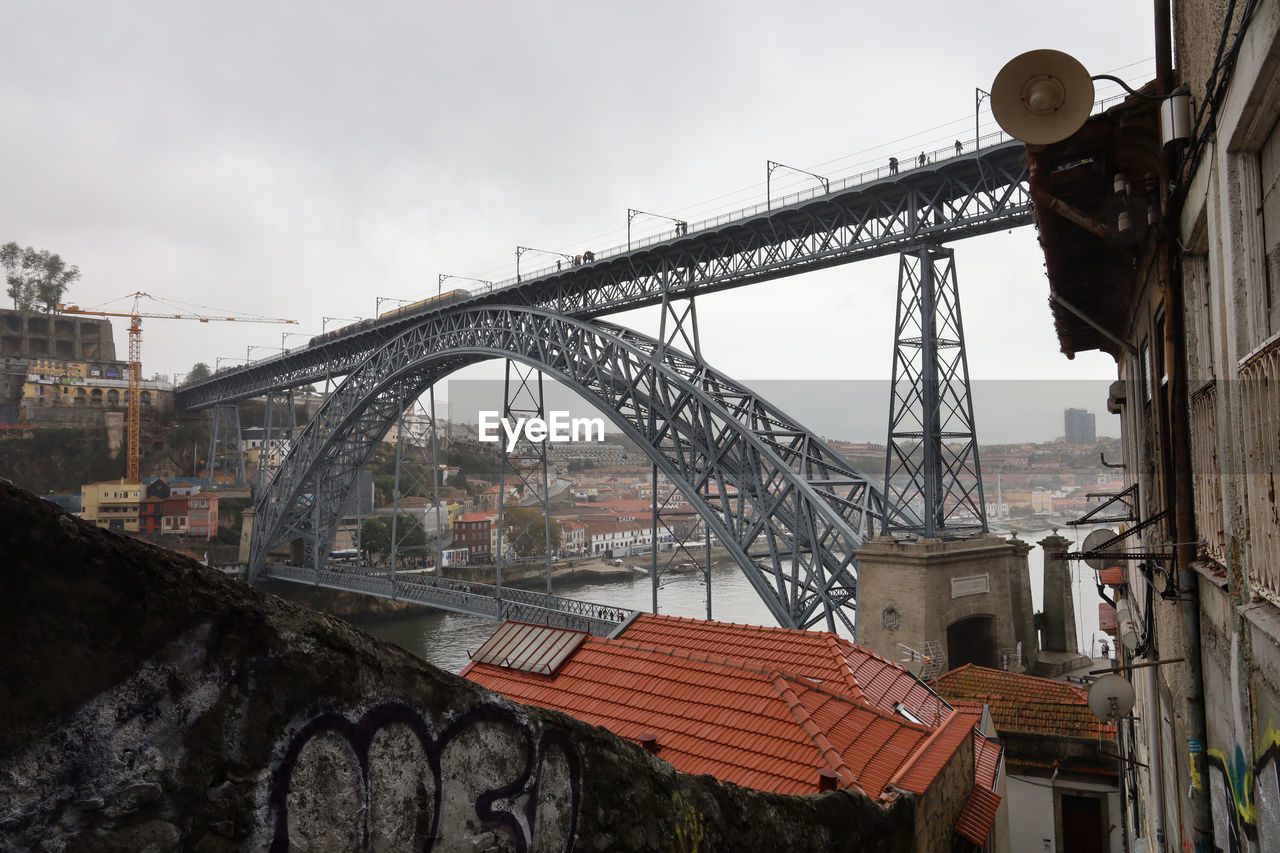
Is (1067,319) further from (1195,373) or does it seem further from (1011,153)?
(1011,153)

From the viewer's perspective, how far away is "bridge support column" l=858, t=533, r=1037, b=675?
42.1ft

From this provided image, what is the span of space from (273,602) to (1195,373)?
11.9ft

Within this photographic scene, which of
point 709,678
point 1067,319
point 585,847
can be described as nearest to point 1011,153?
point 1067,319

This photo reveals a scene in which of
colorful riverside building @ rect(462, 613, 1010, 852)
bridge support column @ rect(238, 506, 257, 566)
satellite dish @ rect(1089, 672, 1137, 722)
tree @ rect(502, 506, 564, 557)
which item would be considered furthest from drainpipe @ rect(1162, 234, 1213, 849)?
tree @ rect(502, 506, 564, 557)

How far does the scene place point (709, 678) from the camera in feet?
24.6

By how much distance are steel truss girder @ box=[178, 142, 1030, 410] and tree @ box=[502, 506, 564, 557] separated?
95.9 feet

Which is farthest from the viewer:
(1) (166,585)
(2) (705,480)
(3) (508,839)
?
(2) (705,480)

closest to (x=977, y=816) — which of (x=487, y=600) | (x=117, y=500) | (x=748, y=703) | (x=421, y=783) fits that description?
(x=748, y=703)

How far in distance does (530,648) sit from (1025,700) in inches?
282

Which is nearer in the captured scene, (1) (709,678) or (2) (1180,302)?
(2) (1180,302)

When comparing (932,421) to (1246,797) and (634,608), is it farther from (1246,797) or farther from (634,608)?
(634,608)

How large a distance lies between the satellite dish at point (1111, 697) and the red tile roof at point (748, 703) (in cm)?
124

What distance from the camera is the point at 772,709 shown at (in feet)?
22.2

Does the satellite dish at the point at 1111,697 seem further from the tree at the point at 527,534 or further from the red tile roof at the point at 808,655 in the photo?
the tree at the point at 527,534
